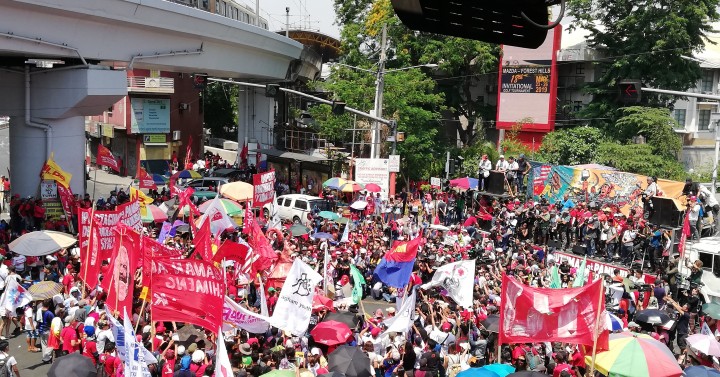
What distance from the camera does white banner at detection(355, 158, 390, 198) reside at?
1192 inches

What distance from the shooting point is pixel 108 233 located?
50.7 feet

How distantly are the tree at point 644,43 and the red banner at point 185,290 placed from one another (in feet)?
106

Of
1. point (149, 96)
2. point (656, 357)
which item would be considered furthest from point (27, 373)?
point (149, 96)

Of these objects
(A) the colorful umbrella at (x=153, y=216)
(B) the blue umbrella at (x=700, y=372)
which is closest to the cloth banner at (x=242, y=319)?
(B) the blue umbrella at (x=700, y=372)

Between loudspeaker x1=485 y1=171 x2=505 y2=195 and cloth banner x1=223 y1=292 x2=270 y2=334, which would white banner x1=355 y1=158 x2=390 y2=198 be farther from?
cloth banner x1=223 y1=292 x2=270 y2=334

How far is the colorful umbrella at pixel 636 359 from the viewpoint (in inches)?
404

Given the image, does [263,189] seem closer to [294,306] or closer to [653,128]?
[294,306]

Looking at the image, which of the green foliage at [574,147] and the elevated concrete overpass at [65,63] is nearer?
the elevated concrete overpass at [65,63]

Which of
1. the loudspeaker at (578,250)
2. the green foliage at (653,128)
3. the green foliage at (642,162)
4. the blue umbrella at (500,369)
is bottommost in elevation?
the loudspeaker at (578,250)

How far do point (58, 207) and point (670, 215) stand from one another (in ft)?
60.5

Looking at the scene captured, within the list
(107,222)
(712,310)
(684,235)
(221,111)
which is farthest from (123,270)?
(221,111)

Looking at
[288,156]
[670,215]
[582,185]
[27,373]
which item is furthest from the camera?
[288,156]

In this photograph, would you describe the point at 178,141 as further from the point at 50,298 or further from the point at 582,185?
the point at 50,298

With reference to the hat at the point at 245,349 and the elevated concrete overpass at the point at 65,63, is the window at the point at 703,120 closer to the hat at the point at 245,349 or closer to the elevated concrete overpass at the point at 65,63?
the elevated concrete overpass at the point at 65,63
